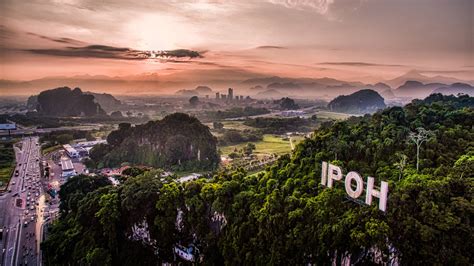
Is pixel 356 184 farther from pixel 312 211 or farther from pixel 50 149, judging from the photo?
pixel 50 149

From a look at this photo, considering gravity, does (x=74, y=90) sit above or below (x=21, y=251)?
above

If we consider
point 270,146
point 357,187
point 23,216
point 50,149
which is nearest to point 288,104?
point 270,146

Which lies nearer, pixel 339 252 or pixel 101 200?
pixel 339 252

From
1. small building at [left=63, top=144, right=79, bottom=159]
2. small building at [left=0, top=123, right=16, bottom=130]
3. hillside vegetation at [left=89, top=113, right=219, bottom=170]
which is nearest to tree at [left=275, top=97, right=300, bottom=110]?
hillside vegetation at [left=89, top=113, right=219, bottom=170]

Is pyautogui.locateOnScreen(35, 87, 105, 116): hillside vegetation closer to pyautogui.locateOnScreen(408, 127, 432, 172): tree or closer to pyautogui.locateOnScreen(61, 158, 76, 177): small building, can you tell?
pyautogui.locateOnScreen(61, 158, 76, 177): small building

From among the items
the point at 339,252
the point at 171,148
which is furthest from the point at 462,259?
the point at 171,148

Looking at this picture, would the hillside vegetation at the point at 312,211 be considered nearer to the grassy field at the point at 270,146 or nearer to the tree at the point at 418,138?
the tree at the point at 418,138

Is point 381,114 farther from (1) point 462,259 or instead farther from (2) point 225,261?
(2) point 225,261
